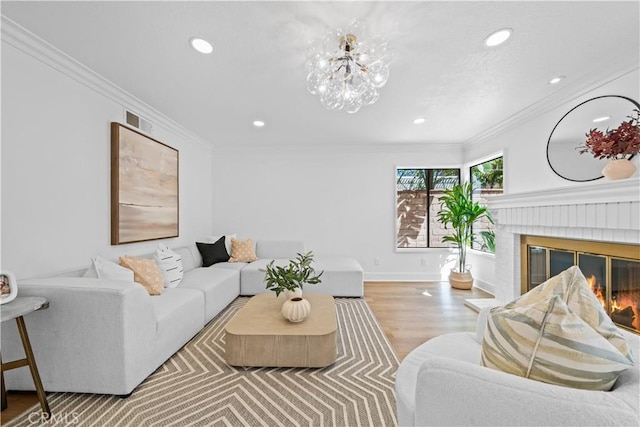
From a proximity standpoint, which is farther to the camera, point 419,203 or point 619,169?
point 419,203

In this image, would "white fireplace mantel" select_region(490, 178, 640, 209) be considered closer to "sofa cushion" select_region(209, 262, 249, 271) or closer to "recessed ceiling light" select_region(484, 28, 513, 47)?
"recessed ceiling light" select_region(484, 28, 513, 47)

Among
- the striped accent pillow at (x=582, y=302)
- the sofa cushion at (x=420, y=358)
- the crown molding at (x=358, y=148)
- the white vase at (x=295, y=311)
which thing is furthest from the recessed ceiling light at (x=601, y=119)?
the white vase at (x=295, y=311)

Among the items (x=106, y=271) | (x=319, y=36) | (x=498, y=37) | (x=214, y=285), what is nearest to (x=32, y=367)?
(x=106, y=271)

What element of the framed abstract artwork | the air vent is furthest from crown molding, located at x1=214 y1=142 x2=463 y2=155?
the air vent

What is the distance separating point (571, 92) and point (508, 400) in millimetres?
3168

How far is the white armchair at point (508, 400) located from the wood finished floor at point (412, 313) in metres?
1.58

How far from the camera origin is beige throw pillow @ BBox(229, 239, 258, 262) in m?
4.25

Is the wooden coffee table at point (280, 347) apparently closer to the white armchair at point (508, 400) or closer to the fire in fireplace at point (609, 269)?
the white armchair at point (508, 400)

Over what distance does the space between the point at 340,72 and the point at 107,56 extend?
1791mm

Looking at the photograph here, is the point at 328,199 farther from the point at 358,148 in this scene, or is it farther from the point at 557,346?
the point at 557,346

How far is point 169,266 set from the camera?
285 cm

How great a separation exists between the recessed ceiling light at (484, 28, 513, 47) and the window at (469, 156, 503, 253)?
2463 millimetres

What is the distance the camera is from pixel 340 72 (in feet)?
6.66

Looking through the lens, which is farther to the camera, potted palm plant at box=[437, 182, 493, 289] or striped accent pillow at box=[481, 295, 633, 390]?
potted palm plant at box=[437, 182, 493, 289]
